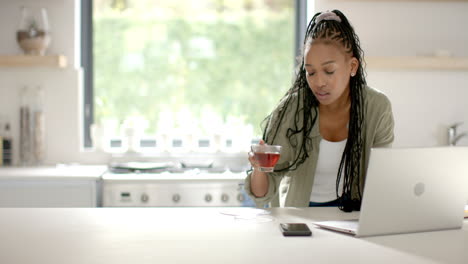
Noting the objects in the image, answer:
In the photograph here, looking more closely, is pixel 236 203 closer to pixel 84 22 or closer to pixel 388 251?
pixel 84 22

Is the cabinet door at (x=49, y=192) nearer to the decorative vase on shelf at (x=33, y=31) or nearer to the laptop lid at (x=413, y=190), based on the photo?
the decorative vase on shelf at (x=33, y=31)

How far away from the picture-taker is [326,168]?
2.39 metres

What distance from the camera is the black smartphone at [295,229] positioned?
5.54 ft

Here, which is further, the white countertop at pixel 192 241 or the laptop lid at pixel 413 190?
the laptop lid at pixel 413 190

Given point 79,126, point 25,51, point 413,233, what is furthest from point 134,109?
point 413,233

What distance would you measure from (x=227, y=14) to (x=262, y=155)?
2513 millimetres

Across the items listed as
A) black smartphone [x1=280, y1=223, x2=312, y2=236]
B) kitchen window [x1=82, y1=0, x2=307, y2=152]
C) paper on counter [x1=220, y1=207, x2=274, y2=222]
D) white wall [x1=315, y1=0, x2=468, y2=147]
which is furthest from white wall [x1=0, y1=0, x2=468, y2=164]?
black smartphone [x1=280, y1=223, x2=312, y2=236]

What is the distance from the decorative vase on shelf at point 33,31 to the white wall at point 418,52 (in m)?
1.95

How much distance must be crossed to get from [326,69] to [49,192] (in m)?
1.88

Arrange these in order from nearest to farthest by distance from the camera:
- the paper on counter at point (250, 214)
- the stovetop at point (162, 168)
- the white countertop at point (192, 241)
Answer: the white countertop at point (192, 241), the paper on counter at point (250, 214), the stovetop at point (162, 168)

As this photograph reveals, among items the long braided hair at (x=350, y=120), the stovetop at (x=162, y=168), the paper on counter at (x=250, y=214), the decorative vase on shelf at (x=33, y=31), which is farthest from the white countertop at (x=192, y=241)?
the decorative vase on shelf at (x=33, y=31)

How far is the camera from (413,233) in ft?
5.78

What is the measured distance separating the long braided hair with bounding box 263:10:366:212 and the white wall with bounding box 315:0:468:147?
1.68 metres

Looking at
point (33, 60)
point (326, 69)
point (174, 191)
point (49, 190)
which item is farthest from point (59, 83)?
point (326, 69)
